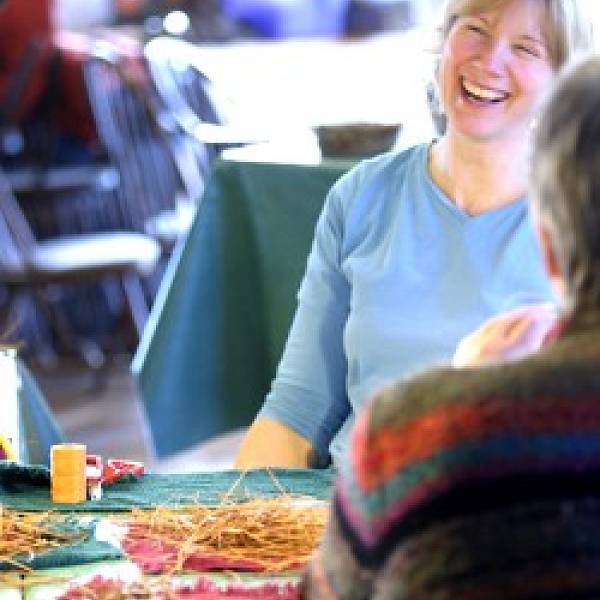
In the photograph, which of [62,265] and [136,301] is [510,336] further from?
[136,301]

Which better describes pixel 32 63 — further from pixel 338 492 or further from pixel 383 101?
pixel 338 492

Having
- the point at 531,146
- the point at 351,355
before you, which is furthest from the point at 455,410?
the point at 351,355

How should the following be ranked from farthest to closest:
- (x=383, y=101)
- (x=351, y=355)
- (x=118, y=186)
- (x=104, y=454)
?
(x=383, y=101) → (x=118, y=186) → (x=104, y=454) → (x=351, y=355)

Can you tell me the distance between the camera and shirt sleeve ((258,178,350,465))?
1989mm

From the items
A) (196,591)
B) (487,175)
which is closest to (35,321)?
(487,175)

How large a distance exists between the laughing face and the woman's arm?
0.43 meters

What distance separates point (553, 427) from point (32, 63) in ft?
16.5

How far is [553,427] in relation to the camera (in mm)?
930

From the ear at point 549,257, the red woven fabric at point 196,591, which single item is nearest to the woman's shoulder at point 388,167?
the red woven fabric at point 196,591

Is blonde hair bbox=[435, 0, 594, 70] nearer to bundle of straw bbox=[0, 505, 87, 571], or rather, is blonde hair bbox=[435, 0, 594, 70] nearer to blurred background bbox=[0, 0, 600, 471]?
bundle of straw bbox=[0, 505, 87, 571]

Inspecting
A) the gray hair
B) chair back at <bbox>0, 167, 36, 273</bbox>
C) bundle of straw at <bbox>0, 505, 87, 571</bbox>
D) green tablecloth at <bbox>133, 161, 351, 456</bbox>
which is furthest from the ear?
chair back at <bbox>0, 167, 36, 273</bbox>

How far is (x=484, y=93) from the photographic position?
6.39ft

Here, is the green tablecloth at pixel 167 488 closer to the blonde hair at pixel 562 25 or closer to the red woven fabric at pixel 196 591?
the red woven fabric at pixel 196 591

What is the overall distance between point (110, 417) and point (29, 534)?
130 inches
